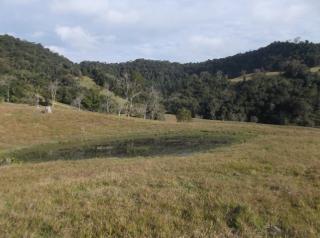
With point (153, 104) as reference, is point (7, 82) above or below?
above

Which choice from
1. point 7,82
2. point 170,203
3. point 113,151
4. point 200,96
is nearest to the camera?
point 170,203

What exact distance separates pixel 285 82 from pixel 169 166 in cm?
13099

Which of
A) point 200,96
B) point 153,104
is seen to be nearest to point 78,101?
point 153,104

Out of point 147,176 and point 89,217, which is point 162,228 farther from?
point 147,176

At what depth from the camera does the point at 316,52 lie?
7844 inches

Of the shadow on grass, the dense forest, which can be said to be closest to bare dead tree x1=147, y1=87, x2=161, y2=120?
the dense forest

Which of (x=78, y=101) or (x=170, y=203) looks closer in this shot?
(x=170, y=203)

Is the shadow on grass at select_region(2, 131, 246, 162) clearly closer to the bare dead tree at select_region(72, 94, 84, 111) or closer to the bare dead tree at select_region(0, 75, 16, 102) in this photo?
the bare dead tree at select_region(72, 94, 84, 111)

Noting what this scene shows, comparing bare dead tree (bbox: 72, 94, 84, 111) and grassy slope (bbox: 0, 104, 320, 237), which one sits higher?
bare dead tree (bbox: 72, 94, 84, 111)

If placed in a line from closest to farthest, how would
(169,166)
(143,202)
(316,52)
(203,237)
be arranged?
(203,237) < (143,202) < (169,166) < (316,52)

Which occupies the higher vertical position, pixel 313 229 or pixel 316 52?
pixel 316 52

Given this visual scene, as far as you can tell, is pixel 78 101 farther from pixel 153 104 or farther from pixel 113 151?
pixel 113 151

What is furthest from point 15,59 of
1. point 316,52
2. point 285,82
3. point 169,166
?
point 169,166

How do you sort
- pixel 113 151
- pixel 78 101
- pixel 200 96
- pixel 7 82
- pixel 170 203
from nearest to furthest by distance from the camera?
1. pixel 170 203
2. pixel 113 151
3. pixel 7 82
4. pixel 78 101
5. pixel 200 96
